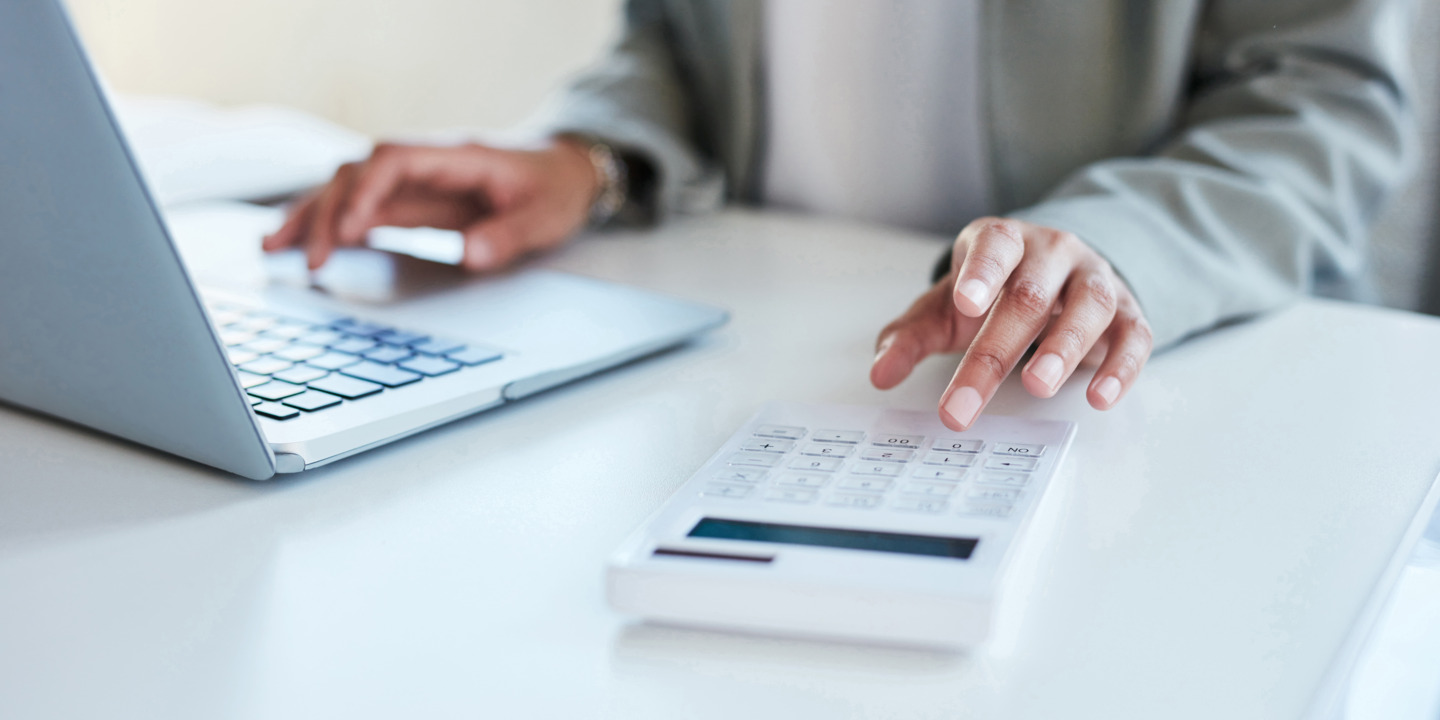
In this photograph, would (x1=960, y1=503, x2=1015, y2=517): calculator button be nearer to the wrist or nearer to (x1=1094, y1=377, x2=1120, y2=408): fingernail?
(x1=1094, y1=377, x2=1120, y2=408): fingernail

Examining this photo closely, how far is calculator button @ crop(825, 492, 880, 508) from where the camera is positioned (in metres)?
0.30

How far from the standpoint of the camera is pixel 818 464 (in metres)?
0.34

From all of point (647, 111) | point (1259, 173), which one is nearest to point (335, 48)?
point (647, 111)

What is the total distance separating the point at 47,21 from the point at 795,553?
0.82 ft

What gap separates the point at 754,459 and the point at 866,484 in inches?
1.7

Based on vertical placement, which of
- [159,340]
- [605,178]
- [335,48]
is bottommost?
[335,48]

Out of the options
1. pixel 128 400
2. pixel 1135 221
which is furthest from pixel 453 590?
pixel 1135 221

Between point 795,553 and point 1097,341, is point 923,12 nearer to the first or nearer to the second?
point 1097,341

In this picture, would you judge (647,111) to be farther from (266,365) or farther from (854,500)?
(854,500)

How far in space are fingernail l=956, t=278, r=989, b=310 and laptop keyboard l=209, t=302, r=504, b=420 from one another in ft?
0.67

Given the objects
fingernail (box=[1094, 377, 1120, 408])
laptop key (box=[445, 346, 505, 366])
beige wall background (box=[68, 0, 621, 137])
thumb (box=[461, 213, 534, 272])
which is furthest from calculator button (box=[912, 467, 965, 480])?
beige wall background (box=[68, 0, 621, 137])

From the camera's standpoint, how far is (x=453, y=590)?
0.30 m

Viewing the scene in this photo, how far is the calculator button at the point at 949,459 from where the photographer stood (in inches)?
13.3

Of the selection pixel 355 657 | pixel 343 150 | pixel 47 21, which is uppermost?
pixel 47 21
